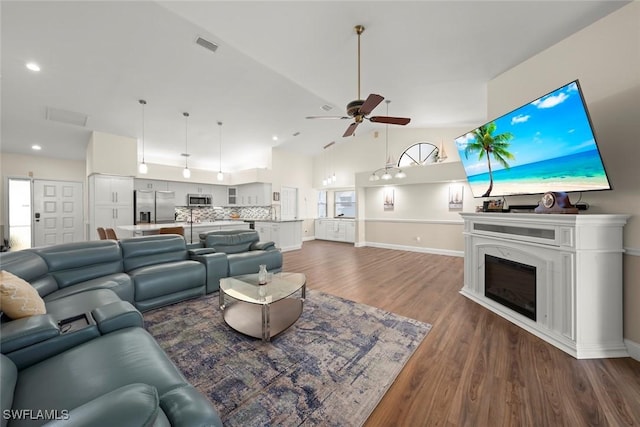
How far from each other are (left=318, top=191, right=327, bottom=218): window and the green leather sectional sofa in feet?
22.1

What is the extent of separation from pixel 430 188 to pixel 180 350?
21.2ft

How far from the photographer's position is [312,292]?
333 cm

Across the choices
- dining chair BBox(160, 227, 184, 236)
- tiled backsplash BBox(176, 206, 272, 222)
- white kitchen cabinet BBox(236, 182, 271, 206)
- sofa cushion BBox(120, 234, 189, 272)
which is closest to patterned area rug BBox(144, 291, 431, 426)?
sofa cushion BBox(120, 234, 189, 272)

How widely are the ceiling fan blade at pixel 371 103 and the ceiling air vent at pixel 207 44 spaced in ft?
7.61

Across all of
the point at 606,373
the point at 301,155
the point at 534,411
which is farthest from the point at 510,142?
the point at 301,155

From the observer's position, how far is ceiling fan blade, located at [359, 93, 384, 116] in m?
2.43

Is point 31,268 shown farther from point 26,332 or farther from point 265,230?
point 265,230

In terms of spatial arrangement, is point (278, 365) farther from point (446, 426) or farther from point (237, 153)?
point (237, 153)

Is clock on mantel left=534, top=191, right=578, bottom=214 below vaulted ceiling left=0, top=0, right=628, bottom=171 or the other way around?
below

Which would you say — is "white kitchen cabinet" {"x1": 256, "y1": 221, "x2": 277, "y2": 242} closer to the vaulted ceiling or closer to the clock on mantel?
the vaulted ceiling

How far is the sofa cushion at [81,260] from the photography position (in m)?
2.40

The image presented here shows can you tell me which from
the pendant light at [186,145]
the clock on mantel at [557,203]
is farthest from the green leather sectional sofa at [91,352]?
the clock on mantel at [557,203]

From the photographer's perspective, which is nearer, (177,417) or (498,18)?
(177,417)

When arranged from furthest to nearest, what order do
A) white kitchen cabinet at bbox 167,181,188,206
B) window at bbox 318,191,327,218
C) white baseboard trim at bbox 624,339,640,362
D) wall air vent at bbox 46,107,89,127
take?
window at bbox 318,191,327,218, white kitchen cabinet at bbox 167,181,188,206, wall air vent at bbox 46,107,89,127, white baseboard trim at bbox 624,339,640,362
